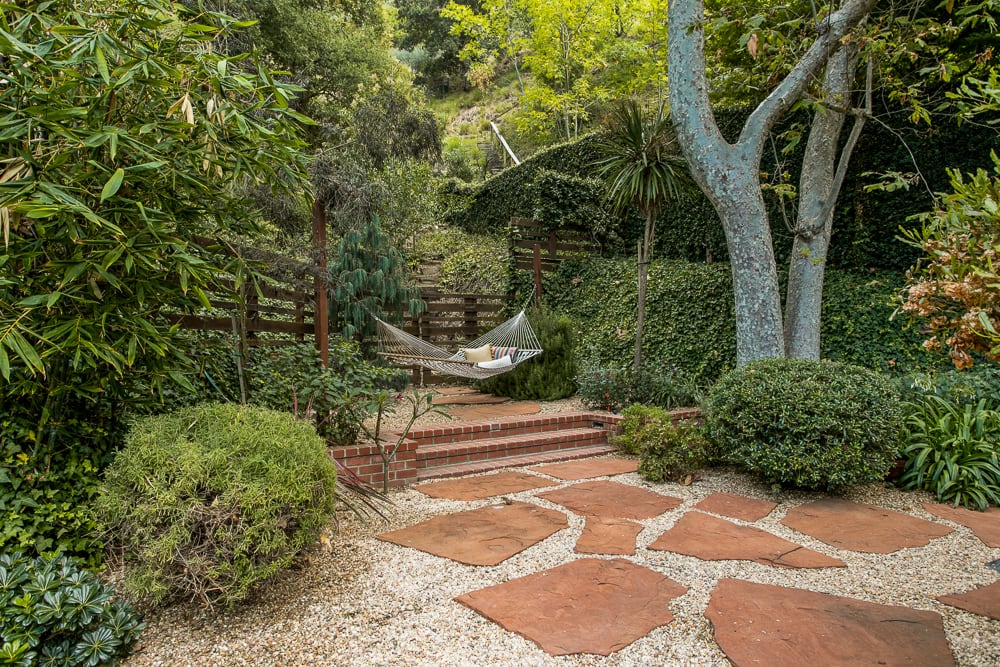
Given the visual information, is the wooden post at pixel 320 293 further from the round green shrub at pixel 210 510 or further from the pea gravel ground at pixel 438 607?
the round green shrub at pixel 210 510

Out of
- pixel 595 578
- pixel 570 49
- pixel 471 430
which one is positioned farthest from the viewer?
pixel 570 49

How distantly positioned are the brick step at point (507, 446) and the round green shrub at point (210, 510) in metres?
1.76

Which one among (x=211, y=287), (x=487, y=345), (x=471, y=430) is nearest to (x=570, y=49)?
(x=487, y=345)

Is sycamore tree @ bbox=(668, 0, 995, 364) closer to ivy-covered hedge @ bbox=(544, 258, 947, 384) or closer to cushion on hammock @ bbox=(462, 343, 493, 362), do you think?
ivy-covered hedge @ bbox=(544, 258, 947, 384)

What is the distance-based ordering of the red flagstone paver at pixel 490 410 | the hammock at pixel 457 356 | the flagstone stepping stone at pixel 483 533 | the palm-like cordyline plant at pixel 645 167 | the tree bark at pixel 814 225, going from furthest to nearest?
Answer: 1. the hammock at pixel 457 356
2. the palm-like cordyline plant at pixel 645 167
3. the red flagstone paver at pixel 490 410
4. the tree bark at pixel 814 225
5. the flagstone stepping stone at pixel 483 533

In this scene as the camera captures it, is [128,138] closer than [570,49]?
Yes

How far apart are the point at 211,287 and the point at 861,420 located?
10.8 ft

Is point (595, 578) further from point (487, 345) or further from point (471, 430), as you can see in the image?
point (487, 345)

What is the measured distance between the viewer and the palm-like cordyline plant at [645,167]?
5.11m

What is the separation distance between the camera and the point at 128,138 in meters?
1.73

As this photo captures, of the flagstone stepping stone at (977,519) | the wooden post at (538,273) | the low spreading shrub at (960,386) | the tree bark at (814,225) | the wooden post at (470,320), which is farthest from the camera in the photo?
the wooden post at (538,273)

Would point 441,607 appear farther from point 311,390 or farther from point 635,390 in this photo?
point 635,390

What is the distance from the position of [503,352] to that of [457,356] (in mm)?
483

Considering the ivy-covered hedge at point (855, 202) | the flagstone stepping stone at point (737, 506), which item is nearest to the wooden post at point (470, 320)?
the ivy-covered hedge at point (855, 202)
